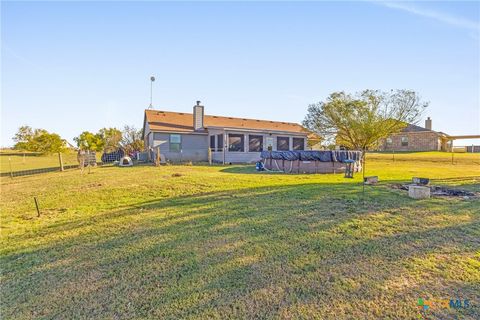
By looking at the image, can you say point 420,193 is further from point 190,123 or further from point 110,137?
point 110,137

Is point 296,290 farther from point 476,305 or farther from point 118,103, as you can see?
point 118,103

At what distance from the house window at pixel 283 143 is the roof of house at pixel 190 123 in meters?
1.20

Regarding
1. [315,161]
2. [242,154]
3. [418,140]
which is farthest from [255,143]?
[418,140]

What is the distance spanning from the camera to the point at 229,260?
2.97m

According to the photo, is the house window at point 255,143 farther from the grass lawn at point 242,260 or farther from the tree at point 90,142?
the tree at point 90,142

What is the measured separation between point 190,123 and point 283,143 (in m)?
8.18

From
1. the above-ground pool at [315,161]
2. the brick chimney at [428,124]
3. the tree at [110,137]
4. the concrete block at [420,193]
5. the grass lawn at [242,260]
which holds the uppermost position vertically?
the brick chimney at [428,124]

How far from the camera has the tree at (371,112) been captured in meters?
18.7

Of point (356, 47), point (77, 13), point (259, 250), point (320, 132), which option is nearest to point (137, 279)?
point (259, 250)

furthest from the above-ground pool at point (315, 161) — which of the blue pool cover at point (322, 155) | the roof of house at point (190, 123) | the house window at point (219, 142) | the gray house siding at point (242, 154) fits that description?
the roof of house at point (190, 123)

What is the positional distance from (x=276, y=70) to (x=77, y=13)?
10575 mm

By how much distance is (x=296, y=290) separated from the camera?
2379 millimetres

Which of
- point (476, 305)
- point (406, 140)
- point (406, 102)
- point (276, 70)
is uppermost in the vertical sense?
point (276, 70)

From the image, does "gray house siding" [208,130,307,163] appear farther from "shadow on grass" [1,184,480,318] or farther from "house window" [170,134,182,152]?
"shadow on grass" [1,184,480,318]
